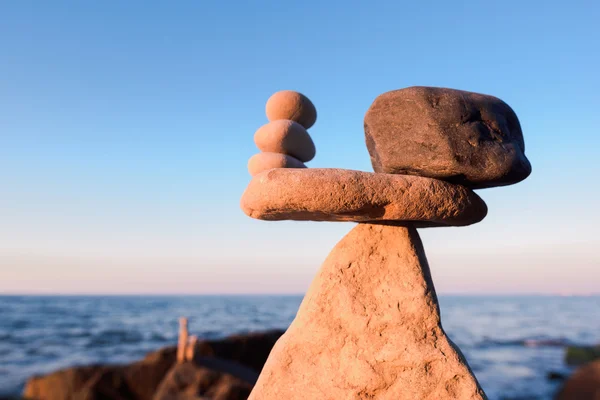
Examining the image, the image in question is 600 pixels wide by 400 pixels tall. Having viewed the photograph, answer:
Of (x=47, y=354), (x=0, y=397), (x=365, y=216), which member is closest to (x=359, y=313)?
(x=365, y=216)

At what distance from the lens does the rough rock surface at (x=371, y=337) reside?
388 cm

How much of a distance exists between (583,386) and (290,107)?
1649 centimetres

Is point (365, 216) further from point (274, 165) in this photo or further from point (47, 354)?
Answer: point (47, 354)

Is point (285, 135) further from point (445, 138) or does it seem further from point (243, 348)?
point (243, 348)

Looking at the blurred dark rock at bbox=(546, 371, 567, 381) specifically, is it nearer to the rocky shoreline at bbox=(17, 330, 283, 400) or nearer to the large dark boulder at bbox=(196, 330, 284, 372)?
the large dark boulder at bbox=(196, 330, 284, 372)

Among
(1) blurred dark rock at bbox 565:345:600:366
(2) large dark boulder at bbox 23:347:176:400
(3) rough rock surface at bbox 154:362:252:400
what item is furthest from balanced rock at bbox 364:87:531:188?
(1) blurred dark rock at bbox 565:345:600:366

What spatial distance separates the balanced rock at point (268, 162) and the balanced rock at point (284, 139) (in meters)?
0.15

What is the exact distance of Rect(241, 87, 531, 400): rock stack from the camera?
3.70 metres

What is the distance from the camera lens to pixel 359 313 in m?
4.04

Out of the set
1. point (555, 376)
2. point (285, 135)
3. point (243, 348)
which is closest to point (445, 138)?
point (285, 135)

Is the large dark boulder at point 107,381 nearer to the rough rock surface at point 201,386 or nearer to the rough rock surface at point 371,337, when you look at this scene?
the rough rock surface at point 201,386

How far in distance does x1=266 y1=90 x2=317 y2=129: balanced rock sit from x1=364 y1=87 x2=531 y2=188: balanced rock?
3.46ft

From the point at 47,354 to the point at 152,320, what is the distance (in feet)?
52.9

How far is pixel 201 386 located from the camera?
12930mm
